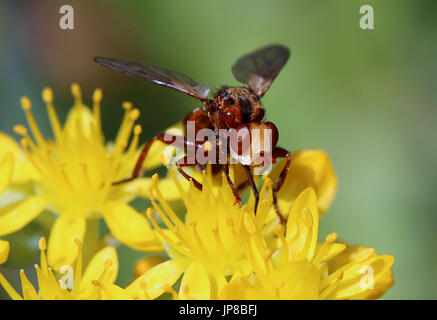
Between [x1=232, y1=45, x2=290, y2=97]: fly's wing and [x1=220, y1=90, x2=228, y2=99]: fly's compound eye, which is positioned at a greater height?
[x1=232, y1=45, x2=290, y2=97]: fly's wing

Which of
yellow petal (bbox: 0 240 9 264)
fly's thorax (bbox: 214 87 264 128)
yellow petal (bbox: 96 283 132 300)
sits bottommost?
yellow petal (bbox: 96 283 132 300)

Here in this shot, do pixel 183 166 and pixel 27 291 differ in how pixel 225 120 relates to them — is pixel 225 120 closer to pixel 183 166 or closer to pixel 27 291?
pixel 183 166

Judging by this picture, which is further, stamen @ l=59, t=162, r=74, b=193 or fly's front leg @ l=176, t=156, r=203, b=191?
stamen @ l=59, t=162, r=74, b=193

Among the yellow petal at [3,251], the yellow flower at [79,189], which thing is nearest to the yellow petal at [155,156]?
the yellow flower at [79,189]

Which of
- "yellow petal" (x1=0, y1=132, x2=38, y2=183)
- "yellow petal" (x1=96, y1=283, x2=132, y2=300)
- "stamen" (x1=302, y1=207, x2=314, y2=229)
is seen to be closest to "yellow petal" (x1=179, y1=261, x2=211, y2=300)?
"yellow petal" (x1=96, y1=283, x2=132, y2=300)

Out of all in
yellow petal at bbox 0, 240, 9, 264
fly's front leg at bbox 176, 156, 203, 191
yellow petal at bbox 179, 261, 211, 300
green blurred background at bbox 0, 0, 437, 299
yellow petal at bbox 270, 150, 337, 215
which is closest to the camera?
yellow petal at bbox 179, 261, 211, 300

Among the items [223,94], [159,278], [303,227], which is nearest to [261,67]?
[223,94]

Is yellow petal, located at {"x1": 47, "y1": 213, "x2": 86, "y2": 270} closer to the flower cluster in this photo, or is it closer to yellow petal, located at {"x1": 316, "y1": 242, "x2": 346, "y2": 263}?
the flower cluster
